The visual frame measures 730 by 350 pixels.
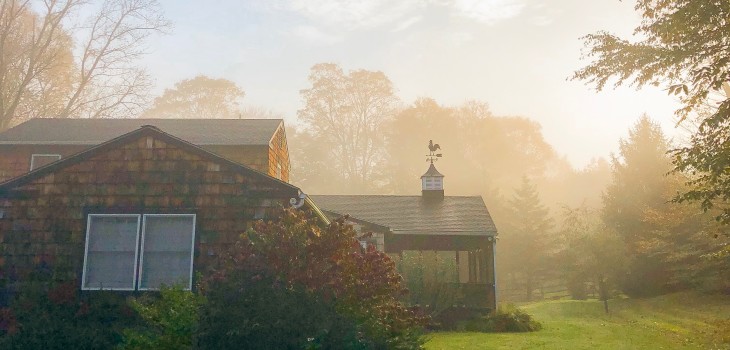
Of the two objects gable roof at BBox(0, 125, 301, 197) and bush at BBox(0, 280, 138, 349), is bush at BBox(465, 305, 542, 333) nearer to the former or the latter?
gable roof at BBox(0, 125, 301, 197)

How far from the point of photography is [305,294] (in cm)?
828

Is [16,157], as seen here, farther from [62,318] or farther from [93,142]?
[62,318]

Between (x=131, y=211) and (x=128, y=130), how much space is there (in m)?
13.7

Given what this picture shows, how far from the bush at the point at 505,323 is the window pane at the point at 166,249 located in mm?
11298

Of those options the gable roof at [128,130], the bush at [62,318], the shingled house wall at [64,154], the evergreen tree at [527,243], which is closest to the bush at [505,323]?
the shingled house wall at [64,154]

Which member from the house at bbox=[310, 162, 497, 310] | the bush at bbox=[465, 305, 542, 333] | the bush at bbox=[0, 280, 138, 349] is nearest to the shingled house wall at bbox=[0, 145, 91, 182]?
the house at bbox=[310, 162, 497, 310]

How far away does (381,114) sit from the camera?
5194 centimetres

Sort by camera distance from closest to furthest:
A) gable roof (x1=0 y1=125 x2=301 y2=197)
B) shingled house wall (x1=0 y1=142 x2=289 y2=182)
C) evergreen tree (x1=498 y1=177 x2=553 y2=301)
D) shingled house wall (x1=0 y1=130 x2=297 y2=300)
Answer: shingled house wall (x1=0 y1=130 x2=297 y2=300)
gable roof (x1=0 y1=125 x2=301 y2=197)
shingled house wall (x1=0 y1=142 x2=289 y2=182)
evergreen tree (x1=498 y1=177 x2=553 y2=301)

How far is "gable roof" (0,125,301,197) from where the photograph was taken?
1191cm

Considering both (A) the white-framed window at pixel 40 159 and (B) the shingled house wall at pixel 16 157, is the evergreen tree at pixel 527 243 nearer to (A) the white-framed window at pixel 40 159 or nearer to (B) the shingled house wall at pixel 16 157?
(B) the shingled house wall at pixel 16 157

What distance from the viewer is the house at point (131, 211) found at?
1182 centimetres

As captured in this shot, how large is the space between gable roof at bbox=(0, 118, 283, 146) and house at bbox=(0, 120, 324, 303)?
9.53 m

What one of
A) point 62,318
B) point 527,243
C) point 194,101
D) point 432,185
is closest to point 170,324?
point 62,318

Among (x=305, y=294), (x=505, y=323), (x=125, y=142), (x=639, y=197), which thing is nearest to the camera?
(x=305, y=294)
